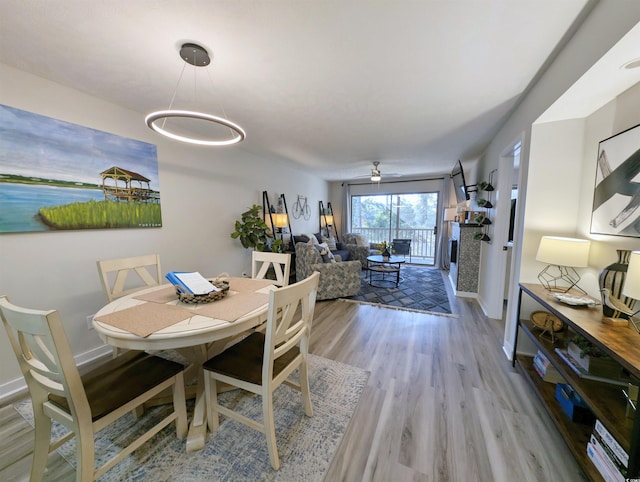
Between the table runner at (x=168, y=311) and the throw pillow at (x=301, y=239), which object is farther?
the throw pillow at (x=301, y=239)

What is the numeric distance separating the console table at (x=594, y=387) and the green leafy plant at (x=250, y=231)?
10.6 feet

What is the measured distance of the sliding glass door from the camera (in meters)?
6.52

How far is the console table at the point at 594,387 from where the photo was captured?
95 centimetres

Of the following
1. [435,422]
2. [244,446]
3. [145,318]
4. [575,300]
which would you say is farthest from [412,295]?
[145,318]

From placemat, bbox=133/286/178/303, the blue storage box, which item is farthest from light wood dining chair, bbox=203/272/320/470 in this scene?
the blue storage box

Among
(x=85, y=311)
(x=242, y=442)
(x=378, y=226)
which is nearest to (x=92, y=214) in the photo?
(x=85, y=311)

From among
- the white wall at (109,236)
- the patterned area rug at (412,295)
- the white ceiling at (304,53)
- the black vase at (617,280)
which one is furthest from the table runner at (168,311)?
the patterned area rug at (412,295)

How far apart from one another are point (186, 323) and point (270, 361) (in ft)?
1.59

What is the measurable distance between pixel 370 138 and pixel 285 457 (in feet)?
11.1

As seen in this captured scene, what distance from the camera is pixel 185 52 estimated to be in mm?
1523

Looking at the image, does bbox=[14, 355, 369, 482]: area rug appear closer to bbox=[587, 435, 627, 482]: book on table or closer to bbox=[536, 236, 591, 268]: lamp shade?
bbox=[587, 435, 627, 482]: book on table

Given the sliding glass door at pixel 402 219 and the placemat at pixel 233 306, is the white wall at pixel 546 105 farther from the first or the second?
the sliding glass door at pixel 402 219

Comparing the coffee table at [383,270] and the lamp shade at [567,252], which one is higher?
the lamp shade at [567,252]

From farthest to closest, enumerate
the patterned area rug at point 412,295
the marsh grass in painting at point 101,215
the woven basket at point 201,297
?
the patterned area rug at point 412,295, the marsh grass in painting at point 101,215, the woven basket at point 201,297
